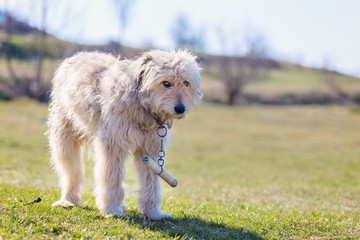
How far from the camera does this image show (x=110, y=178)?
5.07m

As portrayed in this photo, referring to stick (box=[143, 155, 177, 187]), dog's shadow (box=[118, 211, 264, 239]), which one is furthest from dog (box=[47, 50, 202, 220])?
stick (box=[143, 155, 177, 187])

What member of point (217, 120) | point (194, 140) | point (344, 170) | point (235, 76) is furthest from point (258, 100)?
point (344, 170)

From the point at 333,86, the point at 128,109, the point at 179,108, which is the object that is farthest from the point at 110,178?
the point at 333,86

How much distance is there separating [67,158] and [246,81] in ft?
162

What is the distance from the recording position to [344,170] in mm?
15484

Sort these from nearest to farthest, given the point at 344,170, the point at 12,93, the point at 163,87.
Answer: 1. the point at 163,87
2. the point at 344,170
3. the point at 12,93

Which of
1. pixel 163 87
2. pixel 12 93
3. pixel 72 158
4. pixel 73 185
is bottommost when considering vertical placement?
pixel 12 93

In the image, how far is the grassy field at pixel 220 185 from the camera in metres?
4.62

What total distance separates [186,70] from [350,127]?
117ft

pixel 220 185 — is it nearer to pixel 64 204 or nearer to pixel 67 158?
pixel 67 158

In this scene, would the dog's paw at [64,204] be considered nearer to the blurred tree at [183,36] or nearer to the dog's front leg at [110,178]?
the dog's front leg at [110,178]

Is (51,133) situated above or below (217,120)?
above

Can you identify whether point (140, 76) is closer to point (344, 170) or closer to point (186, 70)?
point (186, 70)

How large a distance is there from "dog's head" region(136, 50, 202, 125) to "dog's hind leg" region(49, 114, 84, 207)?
162 cm
